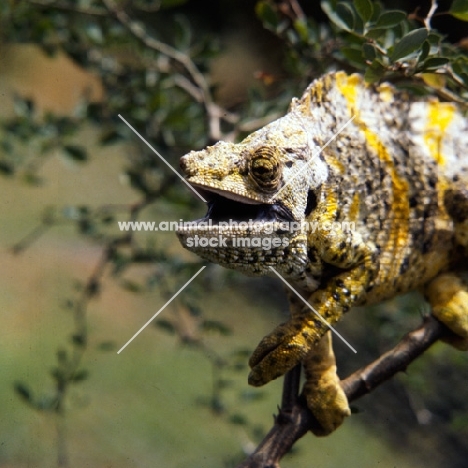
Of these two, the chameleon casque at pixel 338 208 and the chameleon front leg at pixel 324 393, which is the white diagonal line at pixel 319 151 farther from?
the chameleon front leg at pixel 324 393

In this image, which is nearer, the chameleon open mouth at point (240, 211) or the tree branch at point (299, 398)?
the chameleon open mouth at point (240, 211)

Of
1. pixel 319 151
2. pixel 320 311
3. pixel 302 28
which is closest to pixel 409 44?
pixel 319 151

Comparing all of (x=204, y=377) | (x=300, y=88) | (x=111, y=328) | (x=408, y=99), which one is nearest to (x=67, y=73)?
(x=111, y=328)

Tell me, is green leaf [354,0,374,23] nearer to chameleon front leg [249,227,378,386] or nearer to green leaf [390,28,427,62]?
green leaf [390,28,427,62]

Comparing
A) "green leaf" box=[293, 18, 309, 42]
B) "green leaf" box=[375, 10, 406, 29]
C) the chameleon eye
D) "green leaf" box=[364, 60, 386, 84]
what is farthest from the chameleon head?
"green leaf" box=[293, 18, 309, 42]

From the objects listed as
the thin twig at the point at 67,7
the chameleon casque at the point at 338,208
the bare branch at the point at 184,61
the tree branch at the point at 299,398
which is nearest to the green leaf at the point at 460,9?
the chameleon casque at the point at 338,208

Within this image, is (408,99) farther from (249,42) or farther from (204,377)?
(249,42)

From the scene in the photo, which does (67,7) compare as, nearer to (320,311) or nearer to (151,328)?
(320,311)
